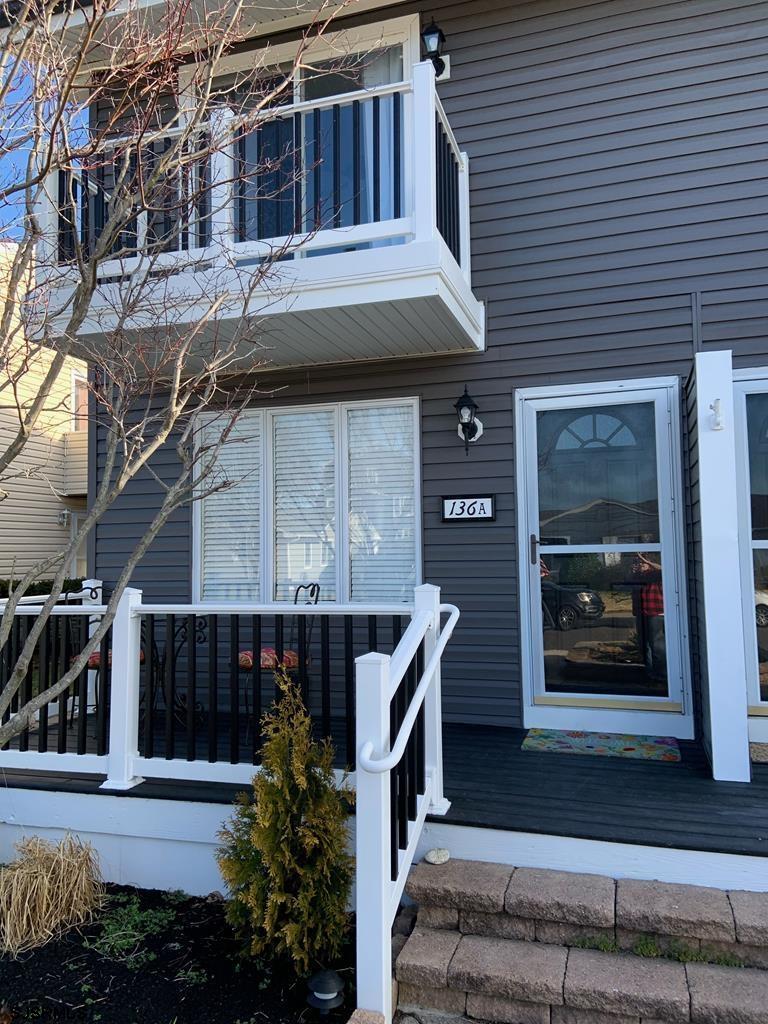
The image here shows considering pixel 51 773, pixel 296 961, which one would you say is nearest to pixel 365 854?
pixel 296 961

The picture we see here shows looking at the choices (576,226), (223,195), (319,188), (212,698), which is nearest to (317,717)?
(212,698)

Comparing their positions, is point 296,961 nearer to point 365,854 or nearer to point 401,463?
point 365,854

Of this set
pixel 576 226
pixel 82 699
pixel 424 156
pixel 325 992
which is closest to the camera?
pixel 325 992

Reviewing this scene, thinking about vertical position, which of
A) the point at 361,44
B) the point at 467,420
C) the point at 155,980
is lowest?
the point at 155,980

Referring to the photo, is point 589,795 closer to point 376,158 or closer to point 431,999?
point 431,999

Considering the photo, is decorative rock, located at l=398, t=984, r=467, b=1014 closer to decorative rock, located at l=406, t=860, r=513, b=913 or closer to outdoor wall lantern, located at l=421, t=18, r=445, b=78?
decorative rock, located at l=406, t=860, r=513, b=913

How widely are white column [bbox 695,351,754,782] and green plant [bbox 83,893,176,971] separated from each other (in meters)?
2.55

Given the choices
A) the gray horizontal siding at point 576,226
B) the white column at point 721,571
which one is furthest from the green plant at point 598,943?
the gray horizontal siding at point 576,226

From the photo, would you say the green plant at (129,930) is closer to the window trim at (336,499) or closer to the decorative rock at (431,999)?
the decorative rock at (431,999)

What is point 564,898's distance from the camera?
252 centimetres

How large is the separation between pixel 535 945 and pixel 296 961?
827mm

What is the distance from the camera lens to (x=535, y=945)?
2.50 meters

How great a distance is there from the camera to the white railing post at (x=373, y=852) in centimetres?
223

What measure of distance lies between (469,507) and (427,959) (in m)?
2.68
